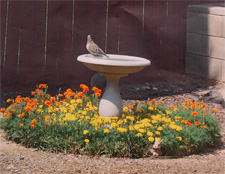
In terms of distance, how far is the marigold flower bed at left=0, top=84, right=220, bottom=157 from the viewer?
19.7 ft

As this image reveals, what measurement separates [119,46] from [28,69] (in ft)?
6.38

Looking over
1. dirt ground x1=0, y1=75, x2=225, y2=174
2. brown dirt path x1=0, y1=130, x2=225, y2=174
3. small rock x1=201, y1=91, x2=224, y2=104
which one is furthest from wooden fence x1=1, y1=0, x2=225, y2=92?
brown dirt path x1=0, y1=130, x2=225, y2=174

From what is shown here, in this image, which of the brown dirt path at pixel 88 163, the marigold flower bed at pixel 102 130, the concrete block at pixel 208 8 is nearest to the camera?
the brown dirt path at pixel 88 163

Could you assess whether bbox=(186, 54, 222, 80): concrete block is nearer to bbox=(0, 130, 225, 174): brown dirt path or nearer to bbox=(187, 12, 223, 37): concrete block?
bbox=(187, 12, 223, 37): concrete block

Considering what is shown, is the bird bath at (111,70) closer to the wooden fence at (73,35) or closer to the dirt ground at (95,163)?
the dirt ground at (95,163)

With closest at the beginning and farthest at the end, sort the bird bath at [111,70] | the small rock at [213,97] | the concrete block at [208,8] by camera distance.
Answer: the bird bath at [111,70]
the small rock at [213,97]
the concrete block at [208,8]

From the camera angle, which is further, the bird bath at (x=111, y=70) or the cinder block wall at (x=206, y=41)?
the cinder block wall at (x=206, y=41)

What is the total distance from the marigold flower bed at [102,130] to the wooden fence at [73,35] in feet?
6.50

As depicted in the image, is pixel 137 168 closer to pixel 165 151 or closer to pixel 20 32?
pixel 165 151

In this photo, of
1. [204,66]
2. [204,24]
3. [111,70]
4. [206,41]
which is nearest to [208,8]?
[204,24]

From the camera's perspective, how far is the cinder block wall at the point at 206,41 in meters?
10.3

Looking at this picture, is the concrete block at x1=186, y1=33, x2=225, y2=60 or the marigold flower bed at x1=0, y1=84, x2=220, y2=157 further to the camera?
the concrete block at x1=186, y1=33, x2=225, y2=60

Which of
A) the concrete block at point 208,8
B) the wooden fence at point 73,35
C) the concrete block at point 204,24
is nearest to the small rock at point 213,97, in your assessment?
the wooden fence at point 73,35

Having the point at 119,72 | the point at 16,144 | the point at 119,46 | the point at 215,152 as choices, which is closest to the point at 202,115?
the point at 215,152
